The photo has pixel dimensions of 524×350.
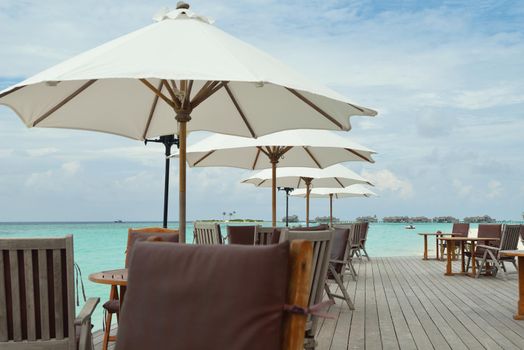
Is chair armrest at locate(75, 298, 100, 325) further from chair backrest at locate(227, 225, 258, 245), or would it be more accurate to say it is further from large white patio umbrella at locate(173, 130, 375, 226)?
large white patio umbrella at locate(173, 130, 375, 226)

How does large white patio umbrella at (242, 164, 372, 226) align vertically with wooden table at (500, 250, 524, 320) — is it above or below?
above

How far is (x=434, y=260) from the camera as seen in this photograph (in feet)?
48.9

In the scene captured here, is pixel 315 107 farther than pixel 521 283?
No

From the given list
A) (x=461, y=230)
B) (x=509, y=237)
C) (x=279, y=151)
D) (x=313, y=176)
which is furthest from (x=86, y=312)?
(x=461, y=230)

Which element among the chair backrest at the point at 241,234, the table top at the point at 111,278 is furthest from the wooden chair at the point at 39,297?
the chair backrest at the point at 241,234

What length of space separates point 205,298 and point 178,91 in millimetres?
2521

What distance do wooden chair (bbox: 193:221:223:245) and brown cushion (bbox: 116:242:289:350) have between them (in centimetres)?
356

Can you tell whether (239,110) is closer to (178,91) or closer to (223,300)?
(178,91)

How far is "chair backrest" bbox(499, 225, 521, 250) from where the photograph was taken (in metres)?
9.54

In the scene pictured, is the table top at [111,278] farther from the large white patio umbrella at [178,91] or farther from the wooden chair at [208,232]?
the wooden chair at [208,232]

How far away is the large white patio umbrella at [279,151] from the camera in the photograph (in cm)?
683

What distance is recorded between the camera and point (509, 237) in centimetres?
963

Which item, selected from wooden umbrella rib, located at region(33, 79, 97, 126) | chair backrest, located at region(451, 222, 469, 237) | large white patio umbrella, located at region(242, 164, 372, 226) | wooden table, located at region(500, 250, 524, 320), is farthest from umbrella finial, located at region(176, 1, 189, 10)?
chair backrest, located at region(451, 222, 469, 237)

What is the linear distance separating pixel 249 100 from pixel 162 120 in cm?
103
